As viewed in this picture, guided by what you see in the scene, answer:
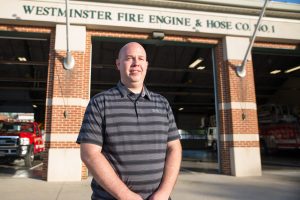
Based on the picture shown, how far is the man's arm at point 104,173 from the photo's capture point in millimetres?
2125

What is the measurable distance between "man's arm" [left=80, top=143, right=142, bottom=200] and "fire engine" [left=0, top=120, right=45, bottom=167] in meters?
11.5

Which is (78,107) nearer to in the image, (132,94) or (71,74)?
(71,74)

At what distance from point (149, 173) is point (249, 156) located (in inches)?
362

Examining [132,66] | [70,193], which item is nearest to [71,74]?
[70,193]

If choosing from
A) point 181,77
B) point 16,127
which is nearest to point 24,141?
point 16,127

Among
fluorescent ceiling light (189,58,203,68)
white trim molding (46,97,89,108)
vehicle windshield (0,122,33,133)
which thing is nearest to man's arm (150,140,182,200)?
white trim molding (46,97,89,108)

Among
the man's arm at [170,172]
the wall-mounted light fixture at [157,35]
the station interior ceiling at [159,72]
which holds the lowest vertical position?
the man's arm at [170,172]

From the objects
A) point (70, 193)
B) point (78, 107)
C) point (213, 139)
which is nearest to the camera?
point (70, 193)

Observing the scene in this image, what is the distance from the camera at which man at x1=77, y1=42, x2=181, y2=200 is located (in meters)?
2.21

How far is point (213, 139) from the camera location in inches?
1172

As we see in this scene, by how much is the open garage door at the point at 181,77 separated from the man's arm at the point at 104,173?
29.8 feet

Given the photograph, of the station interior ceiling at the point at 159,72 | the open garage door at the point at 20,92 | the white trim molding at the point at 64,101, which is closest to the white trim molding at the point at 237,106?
the station interior ceiling at the point at 159,72

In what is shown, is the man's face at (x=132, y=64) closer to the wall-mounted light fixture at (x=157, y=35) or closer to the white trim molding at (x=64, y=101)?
the white trim molding at (x=64, y=101)

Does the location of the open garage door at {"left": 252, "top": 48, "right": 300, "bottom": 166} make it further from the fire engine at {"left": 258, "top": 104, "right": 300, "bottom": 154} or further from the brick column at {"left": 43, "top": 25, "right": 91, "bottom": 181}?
the brick column at {"left": 43, "top": 25, "right": 91, "bottom": 181}
